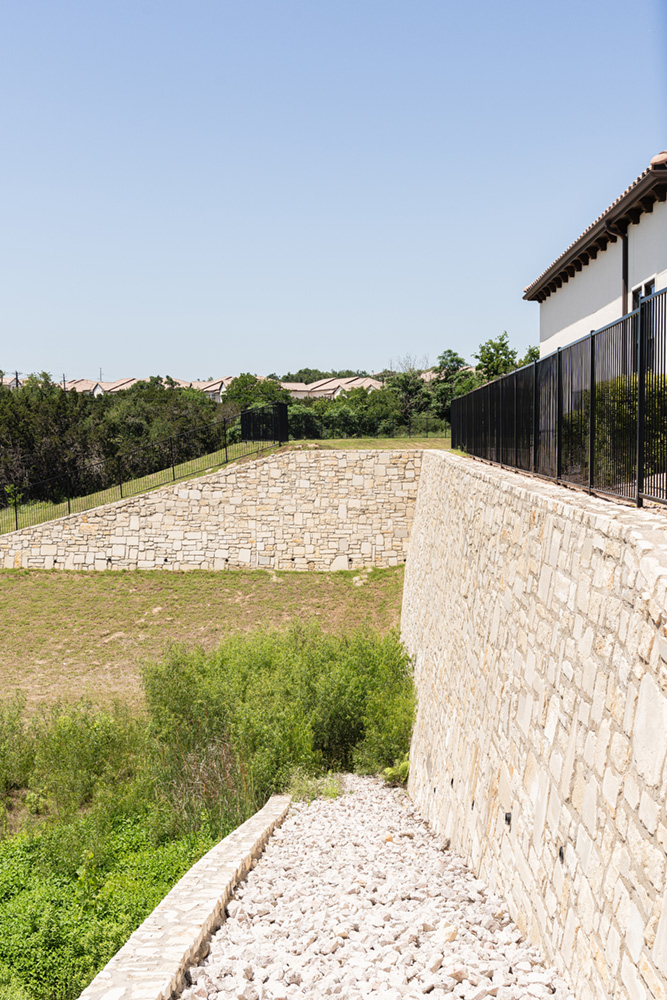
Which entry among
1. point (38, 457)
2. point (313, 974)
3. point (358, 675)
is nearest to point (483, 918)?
point (313, 974)

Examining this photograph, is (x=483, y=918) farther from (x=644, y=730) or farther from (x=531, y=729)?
(x=644, y=730)

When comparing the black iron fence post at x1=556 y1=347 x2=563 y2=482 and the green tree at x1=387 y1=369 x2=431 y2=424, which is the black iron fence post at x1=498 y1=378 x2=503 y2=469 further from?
the green tree at x1=387 y1=369 x2=431 y2=424

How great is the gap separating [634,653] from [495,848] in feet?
9.97

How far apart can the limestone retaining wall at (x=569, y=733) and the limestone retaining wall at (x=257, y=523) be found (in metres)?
14.9

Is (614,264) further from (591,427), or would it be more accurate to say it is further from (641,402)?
(641,402)

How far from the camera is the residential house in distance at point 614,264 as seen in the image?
13555 millimetres

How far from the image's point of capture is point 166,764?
12.3 metres

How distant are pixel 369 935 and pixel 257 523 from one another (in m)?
18.7

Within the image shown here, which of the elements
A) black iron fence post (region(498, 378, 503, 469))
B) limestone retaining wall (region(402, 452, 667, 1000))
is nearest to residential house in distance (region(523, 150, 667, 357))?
black iron fence post (region(498, 378, 503, 469))

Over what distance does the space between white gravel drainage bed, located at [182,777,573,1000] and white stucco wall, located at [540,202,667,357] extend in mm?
11550

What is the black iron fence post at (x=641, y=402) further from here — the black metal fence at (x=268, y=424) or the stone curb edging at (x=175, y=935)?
the black metal fence at (x=268, y=424)

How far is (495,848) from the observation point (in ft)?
18.8

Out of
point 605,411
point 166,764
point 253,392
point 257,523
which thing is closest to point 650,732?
point 605,411

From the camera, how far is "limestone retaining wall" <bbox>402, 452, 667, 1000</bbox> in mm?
3164
